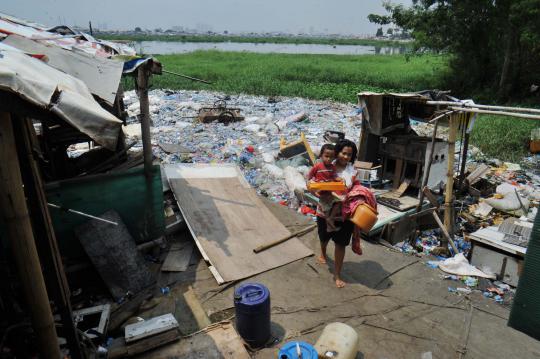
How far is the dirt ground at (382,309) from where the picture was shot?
11.0ft

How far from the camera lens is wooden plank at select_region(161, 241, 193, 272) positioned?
4312 mm

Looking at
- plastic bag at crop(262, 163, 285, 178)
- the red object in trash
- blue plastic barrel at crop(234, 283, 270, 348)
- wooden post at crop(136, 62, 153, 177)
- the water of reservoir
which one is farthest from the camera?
the water of reservoir

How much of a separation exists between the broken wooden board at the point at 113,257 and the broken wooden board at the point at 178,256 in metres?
0.39

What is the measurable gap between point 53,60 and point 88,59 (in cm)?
35

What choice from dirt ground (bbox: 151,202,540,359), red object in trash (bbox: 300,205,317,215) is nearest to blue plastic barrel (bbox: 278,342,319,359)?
dirt ground (bbox: 151,202,540,359)

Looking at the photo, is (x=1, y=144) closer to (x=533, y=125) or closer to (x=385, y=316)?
(x=385, y=316)

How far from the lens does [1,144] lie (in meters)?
1.90

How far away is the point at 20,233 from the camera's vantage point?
204cm

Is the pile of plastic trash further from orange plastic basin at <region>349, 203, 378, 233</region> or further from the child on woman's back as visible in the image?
orange plastic basin at <region>349, 203, 378, 233</region>

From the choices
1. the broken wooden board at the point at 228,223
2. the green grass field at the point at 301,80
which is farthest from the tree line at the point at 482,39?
the broken wooden board at the point at 228,223

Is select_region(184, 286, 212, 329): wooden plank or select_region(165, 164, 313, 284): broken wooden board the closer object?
select_region(184, 286, 212, 329): wooden plank

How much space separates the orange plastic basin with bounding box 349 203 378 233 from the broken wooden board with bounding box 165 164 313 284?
1.22m

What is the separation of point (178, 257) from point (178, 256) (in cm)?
2

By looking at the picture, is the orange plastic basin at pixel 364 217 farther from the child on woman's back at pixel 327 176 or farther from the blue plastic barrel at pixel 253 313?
the blue plastic barrel at pixel 253 313
